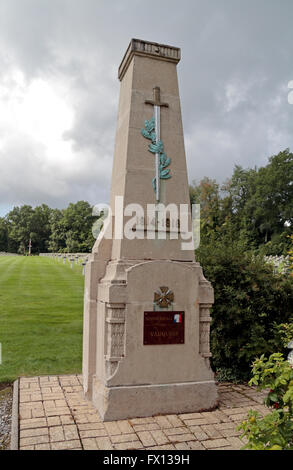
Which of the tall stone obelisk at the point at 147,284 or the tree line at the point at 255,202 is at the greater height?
the tree line at the point at 255,202

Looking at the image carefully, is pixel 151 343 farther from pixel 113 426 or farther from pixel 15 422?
pixel 15 422

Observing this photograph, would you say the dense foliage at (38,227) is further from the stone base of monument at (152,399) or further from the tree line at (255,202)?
the stone base of monument at (152,399)

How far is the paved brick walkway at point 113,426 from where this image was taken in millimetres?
4375

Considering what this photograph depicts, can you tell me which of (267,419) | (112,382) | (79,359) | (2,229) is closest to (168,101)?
(112,382)

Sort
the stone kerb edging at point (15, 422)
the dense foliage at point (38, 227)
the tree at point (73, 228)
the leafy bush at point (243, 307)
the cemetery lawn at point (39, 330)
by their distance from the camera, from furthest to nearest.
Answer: the dense foliage at point (38, 227) < the tree at point (73, 228) < the cemetery lawn at point (39, 330) < the leafy bush at point (243, 307) < the stone kerb edging at point (15, 422)

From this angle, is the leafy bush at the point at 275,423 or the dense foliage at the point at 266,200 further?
the dense foliage at the point at 266,200

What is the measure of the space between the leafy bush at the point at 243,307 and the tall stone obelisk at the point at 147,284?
1.53 m

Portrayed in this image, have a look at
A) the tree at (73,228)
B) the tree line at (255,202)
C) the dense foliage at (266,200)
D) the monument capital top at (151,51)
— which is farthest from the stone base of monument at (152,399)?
the tree at (73,228)

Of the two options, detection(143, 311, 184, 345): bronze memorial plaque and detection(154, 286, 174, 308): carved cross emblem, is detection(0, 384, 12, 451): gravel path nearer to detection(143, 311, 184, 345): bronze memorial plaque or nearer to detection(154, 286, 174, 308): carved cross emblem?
detection(143, 311, 184, 345): bronze memorial plaque

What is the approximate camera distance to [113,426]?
4.91 metres

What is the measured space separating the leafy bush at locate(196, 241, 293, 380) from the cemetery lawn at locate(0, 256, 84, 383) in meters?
2.98

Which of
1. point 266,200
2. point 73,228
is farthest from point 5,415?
point 73,228

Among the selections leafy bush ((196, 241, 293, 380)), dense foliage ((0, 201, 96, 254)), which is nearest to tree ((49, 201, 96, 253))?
dense foliage ((0, 201, 96, 254))

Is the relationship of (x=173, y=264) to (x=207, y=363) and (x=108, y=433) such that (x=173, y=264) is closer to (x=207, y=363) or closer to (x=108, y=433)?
(x=207, y=363)
